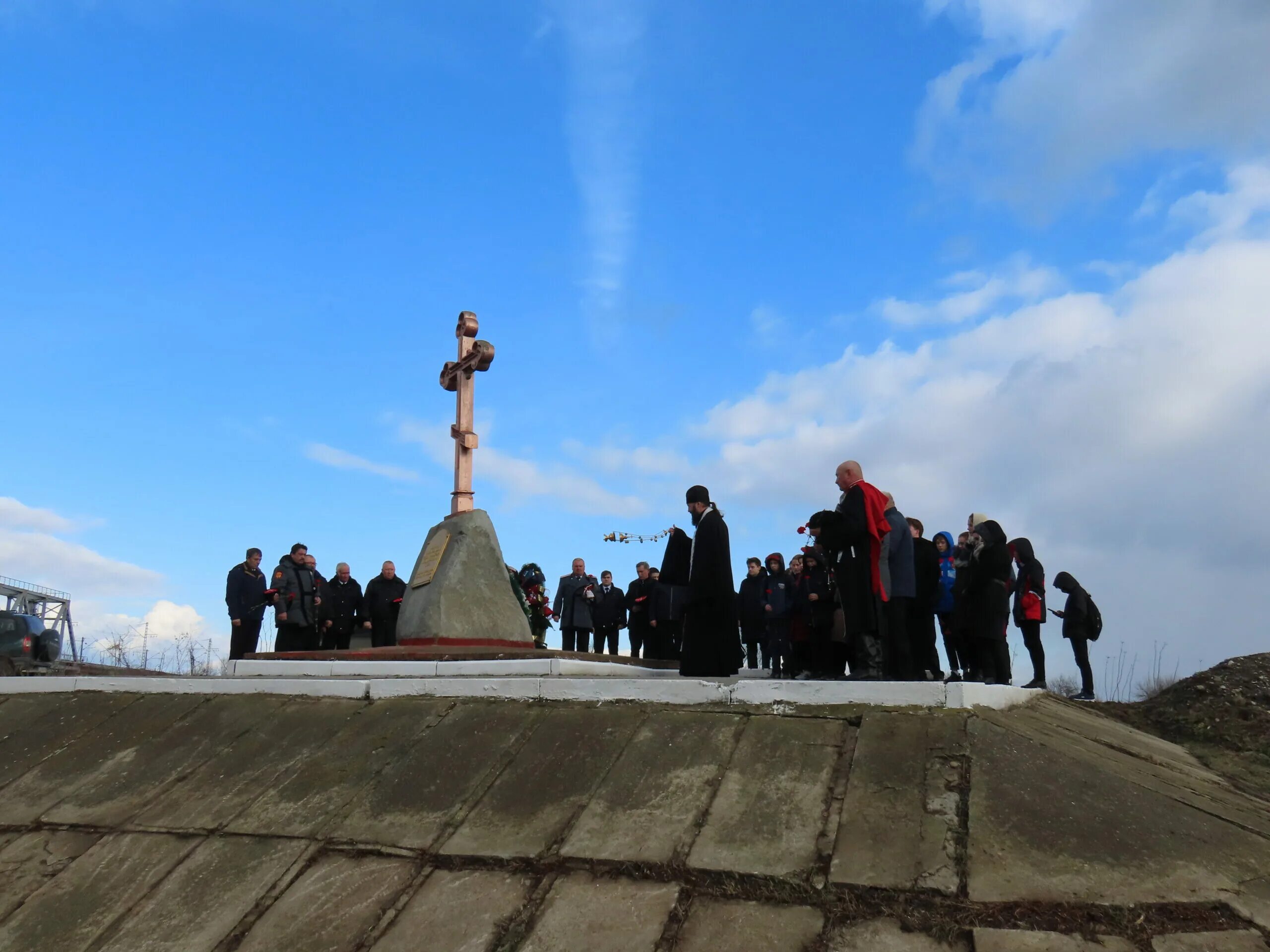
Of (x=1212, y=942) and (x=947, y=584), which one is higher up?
(x=947, y=584)

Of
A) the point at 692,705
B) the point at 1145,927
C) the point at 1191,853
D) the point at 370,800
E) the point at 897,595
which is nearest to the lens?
the point at 1145,927

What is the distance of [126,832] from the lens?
17.7 ft

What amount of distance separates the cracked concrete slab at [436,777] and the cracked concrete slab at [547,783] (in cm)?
13

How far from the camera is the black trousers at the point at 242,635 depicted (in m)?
10.9

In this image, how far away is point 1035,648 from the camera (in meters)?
9.54

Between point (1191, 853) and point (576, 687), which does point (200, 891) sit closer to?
point (576, 687)

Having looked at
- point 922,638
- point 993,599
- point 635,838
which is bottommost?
point 635,838

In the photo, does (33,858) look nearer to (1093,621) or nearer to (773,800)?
(773,800)

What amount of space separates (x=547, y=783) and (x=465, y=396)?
260 inches

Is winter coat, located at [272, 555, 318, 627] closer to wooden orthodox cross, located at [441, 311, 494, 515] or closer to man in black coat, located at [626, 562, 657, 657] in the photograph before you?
wooden orthodox cross, located at [441, 311, 494, 515]

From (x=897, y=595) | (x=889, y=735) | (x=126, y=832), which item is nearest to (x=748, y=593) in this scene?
(x=897, y=595)

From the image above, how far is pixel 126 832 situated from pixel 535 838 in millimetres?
2399

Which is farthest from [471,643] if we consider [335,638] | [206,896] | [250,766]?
[206,896]

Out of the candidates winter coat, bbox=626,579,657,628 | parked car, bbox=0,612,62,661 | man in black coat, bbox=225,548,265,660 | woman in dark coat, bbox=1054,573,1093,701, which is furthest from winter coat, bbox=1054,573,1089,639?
parked car, bbox=0,612,62,661
